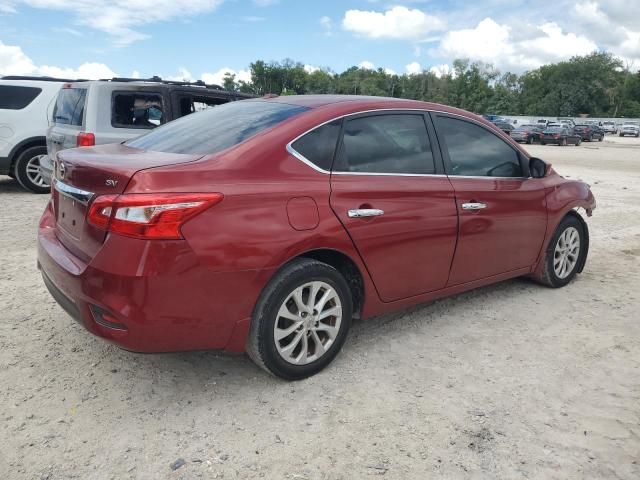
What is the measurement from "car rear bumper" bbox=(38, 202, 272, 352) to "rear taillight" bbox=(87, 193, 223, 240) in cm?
5

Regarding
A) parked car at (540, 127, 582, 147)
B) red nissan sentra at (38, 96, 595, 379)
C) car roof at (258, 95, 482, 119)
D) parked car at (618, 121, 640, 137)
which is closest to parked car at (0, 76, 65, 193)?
red nissan sentra at (38, 96, 595, 379)

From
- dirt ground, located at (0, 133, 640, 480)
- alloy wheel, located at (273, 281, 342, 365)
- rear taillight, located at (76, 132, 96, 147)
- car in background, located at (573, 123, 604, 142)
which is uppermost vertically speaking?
car in background, located at (573, 123, 604, 142)

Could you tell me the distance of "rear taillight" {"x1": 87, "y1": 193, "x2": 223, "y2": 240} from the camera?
2.54m

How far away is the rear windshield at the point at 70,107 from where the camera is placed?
7215 millimetres

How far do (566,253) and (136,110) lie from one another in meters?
5.55

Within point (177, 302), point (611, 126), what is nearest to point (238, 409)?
point (177, 302)

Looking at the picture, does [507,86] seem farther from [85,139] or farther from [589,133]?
[85,139]

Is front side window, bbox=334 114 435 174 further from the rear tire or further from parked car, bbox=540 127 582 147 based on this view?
parked car, bbox=540 127 582 147

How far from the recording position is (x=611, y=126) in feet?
225

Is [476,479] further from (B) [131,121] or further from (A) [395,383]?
(B) [131,121]

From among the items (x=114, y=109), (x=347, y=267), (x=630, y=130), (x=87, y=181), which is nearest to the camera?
(x=87, y=181)

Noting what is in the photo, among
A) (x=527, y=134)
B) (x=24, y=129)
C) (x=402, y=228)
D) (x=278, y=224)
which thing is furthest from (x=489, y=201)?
(x=527, y=134)

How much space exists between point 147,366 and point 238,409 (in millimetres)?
766

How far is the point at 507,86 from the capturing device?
395ft
